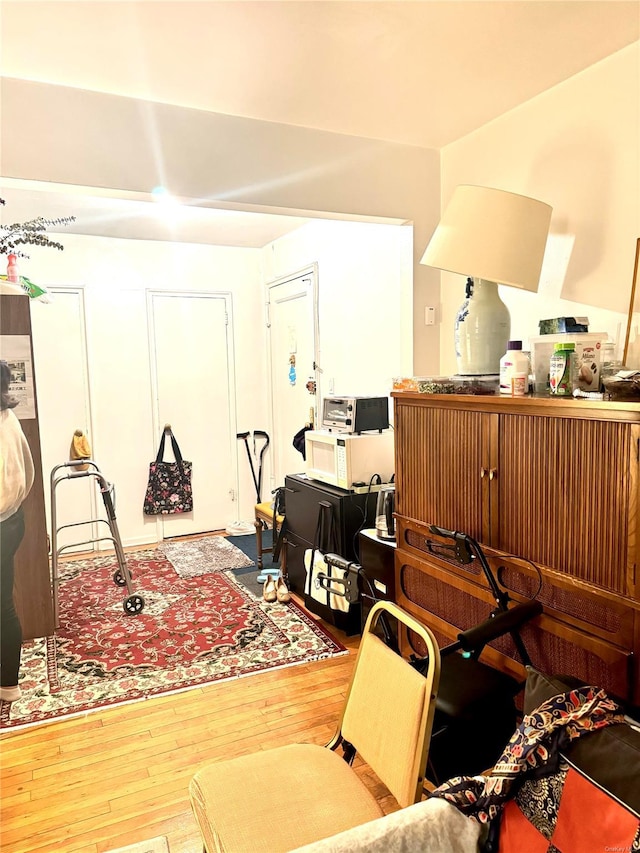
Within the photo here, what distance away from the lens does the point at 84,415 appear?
478cm

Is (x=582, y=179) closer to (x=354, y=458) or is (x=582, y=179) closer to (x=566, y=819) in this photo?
(x=354, y=458)

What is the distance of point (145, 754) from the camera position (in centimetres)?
228

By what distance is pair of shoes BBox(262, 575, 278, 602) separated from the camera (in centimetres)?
366

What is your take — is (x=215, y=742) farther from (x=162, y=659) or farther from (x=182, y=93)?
(x=182, y=93)

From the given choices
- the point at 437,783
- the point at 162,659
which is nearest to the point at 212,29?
the point at 437,783

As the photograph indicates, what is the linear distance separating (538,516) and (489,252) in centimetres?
95

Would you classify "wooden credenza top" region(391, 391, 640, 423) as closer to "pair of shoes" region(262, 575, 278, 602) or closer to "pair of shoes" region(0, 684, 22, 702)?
"pair of shoes" region(262, 575, 278, 602)

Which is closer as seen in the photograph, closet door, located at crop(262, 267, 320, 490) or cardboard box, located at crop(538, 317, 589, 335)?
cardboard box, located at crop(538, 317, 589, 335)

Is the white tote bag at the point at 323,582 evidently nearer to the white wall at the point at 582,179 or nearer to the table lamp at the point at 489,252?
the table lamp at the point at 489,252

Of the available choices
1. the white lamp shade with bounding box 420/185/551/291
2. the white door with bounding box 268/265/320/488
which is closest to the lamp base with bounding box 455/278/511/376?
the white lamp shade with bounding box 420/185/551/291

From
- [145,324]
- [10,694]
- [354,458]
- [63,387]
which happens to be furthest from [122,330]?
[10,694]

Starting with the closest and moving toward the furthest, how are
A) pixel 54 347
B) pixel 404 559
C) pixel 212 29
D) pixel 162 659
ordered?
pixel 212 29 < pixel 404 559 < pixel 162 659 < pixel 54 347

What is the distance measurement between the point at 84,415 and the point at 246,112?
9.60ft

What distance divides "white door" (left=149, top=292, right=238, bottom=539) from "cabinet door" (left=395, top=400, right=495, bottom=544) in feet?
9.86
